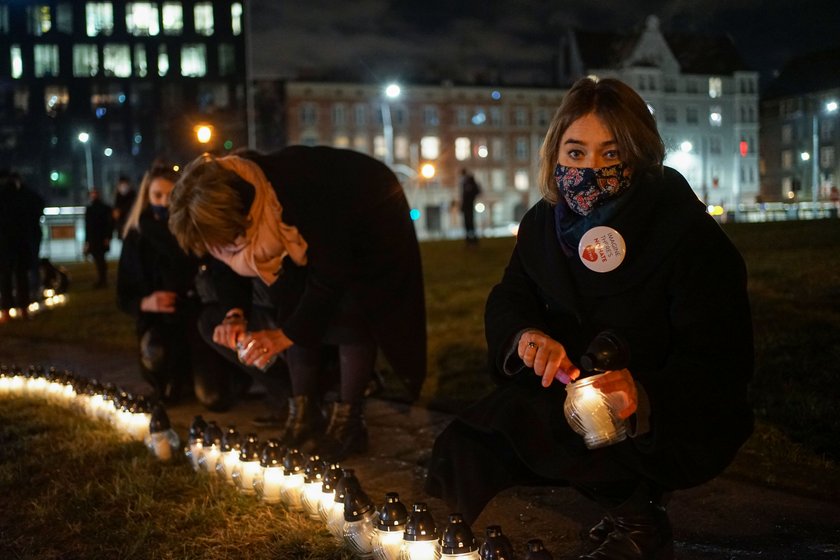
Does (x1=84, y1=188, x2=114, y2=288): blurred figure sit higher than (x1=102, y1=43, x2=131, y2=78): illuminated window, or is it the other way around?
(x1=102, y1=43, x2=131, y2=78): illuminated window

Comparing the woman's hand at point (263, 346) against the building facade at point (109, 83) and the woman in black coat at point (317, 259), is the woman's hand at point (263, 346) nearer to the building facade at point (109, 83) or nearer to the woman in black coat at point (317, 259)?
the woman in black coat at point (317, 259)

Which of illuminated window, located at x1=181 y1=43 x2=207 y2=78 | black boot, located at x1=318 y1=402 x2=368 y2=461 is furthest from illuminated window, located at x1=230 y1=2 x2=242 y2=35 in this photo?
black boot, located at x1=318 y1=402 x2=368 y2=461

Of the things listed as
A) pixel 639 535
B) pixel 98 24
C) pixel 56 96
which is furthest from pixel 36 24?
pixel 639 535

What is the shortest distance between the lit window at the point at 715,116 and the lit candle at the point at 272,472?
2722 inches

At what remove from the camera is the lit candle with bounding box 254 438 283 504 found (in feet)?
11.0

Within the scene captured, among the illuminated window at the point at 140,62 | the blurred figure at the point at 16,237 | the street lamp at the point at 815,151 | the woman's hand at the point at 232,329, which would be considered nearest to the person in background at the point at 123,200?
the blurred figure at the point at 16,237

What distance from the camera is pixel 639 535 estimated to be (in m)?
2.39

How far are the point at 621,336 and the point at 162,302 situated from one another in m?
3.63

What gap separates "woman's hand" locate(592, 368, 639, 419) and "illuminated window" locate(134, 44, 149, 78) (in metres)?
66.5

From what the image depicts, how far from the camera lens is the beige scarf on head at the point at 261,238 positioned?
12.6 ft

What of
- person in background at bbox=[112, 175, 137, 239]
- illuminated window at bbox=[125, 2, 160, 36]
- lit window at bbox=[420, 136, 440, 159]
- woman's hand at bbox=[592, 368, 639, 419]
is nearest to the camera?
woman's hand at bbox=[592, 368, 639, 419]

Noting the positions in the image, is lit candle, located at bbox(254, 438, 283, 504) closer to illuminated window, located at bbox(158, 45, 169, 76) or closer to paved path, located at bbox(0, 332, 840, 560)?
paved path, located at bbox(0, 332, 840, 560)

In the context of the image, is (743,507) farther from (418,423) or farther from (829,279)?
(829,279)

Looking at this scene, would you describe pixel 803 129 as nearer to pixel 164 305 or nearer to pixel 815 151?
pixel 815 151
